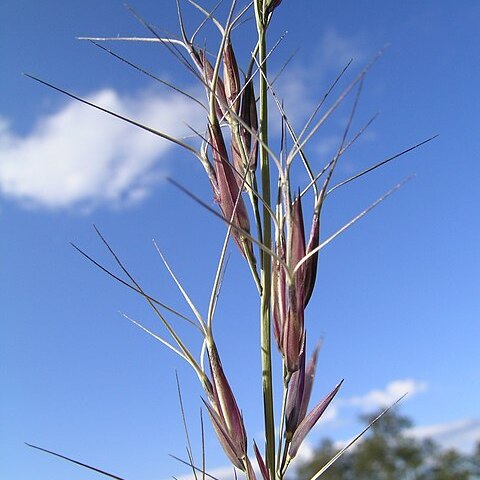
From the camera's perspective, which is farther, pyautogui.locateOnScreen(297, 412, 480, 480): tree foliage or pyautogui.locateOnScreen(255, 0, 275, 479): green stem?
pyautogui.locateOnScreen(297, 412, 480, 480): tree foliage

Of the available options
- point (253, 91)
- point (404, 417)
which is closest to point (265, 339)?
point (253, 91)

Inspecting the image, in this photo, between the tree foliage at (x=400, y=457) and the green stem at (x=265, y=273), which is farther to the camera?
the tree foliage at (x=400, y=457)

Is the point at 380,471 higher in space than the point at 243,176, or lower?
higher

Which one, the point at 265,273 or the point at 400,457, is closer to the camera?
the point at 265,273

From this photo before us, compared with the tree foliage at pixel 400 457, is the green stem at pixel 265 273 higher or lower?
lower

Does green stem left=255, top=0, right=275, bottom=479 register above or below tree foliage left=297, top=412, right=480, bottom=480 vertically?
below

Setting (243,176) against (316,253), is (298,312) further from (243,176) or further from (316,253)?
(243,176)

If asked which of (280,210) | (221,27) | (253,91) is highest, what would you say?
(221,27)

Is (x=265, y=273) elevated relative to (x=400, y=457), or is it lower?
lower
